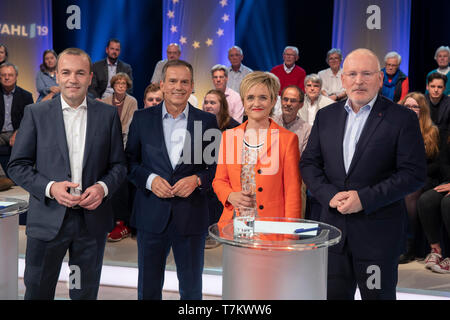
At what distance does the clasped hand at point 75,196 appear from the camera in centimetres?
237

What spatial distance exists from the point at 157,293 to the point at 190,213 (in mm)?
475

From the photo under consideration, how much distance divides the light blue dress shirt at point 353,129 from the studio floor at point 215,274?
1701mm

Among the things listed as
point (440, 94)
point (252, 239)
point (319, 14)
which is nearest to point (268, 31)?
point (319, 14)

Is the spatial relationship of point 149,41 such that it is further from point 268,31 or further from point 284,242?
point 284,242

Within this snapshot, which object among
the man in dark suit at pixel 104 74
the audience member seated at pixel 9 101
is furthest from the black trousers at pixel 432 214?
the audience member seated at pixel 9 101

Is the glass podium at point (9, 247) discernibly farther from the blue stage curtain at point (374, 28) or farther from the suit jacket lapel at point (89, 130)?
the blue stage curtain at point (374, 28)

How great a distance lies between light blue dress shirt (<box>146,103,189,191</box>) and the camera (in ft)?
9.16

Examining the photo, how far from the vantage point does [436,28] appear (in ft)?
25.2

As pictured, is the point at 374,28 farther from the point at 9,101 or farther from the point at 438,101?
the point at 9,101

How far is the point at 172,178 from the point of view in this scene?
9.05 ft

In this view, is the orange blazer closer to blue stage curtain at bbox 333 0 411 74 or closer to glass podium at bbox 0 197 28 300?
glass podium at bbox 0 197 28 300

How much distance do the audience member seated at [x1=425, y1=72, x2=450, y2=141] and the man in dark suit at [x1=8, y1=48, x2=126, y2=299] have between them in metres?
3.27

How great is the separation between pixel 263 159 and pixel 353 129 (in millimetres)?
454

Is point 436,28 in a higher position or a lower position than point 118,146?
higher
